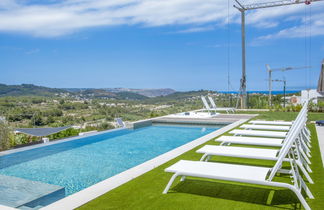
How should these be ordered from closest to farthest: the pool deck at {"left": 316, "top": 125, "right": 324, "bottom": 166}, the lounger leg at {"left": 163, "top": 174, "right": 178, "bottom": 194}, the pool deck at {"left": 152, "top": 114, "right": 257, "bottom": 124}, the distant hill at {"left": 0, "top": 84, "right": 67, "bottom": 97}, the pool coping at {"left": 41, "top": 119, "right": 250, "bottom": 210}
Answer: the pool coping at {"left": 41, "top": 119, "right": 250, "bottom": 210}
the lounger leg at {"left": 163, "top": 174, "right": 178, "bottom": 194}
the pool deck at {"left": 316, "top": 125, "right": 324, "bottom": 166}
the pool deck at {"left": 152, "top": 114, "right": 257, "bottom": 124}
the distant hill at {"left": 0, "top": 84, "right": 67, "bottom": 97}

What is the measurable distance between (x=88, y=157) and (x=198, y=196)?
3.85 meters

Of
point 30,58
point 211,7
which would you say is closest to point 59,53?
point 30,58

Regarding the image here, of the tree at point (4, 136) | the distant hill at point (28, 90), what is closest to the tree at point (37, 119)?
the tree at point (4, 136)

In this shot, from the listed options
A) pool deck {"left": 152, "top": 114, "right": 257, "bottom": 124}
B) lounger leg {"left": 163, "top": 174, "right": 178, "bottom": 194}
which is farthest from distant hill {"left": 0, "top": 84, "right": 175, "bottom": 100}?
lounger leg {"left": 163, "top": 174, "right": 178, "bottom": 194}

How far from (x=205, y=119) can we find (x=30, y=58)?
4561cm

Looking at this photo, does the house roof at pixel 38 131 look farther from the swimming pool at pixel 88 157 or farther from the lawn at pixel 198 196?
the lawn at pixel 198 196

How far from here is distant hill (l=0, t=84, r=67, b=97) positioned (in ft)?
62.4

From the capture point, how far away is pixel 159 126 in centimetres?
1139

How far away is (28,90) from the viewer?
20.6 meters

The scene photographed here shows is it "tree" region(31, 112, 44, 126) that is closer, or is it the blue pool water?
the blue pool water

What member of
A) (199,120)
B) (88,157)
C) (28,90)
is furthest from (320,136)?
(28,90)

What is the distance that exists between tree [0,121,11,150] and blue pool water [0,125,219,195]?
40 cm

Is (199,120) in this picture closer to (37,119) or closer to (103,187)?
(37,119)

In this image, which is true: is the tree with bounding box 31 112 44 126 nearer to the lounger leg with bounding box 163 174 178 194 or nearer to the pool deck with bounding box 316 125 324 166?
the lounger leg with bounding box 163 174 178 194
